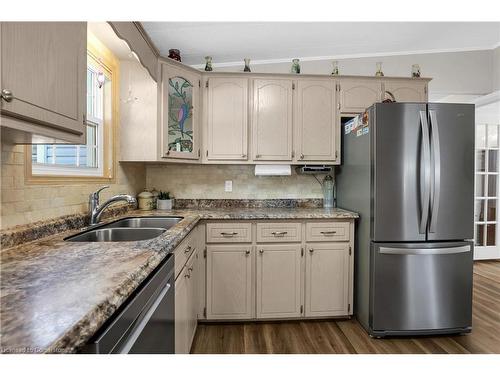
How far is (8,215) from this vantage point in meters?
1.17

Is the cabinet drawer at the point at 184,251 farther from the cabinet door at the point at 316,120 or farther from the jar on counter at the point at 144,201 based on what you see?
the cabinet door at the point at 316,120

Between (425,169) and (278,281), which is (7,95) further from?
(425,169)

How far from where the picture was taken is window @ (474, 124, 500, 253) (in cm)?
395

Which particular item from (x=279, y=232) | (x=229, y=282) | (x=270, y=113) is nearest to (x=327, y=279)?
(x=279, y=232)

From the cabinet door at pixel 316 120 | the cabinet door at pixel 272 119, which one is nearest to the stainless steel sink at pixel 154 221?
the cabinet door at pixel 272 119

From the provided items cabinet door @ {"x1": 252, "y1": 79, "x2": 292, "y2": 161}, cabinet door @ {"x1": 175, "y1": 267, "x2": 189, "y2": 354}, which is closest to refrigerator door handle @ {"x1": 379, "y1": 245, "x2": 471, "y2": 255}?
cabinet door @ {"x1": 252, "y1": 79, "x2": 292, "y2": 161}

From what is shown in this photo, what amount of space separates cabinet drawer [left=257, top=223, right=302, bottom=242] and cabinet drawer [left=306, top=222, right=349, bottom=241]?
91 millimetres

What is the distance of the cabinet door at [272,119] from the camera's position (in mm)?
2514

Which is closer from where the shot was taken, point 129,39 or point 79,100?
point 79,100

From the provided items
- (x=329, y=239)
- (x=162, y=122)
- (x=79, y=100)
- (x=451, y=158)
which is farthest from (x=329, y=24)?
(x=79, y=100)

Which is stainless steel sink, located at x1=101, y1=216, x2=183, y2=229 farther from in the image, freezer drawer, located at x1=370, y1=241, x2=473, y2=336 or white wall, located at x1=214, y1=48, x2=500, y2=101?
white wall, located at x1=214, y1=48, x2=500, y2=101

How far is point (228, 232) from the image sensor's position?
2217 millimetres

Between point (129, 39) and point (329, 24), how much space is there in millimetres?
1770
